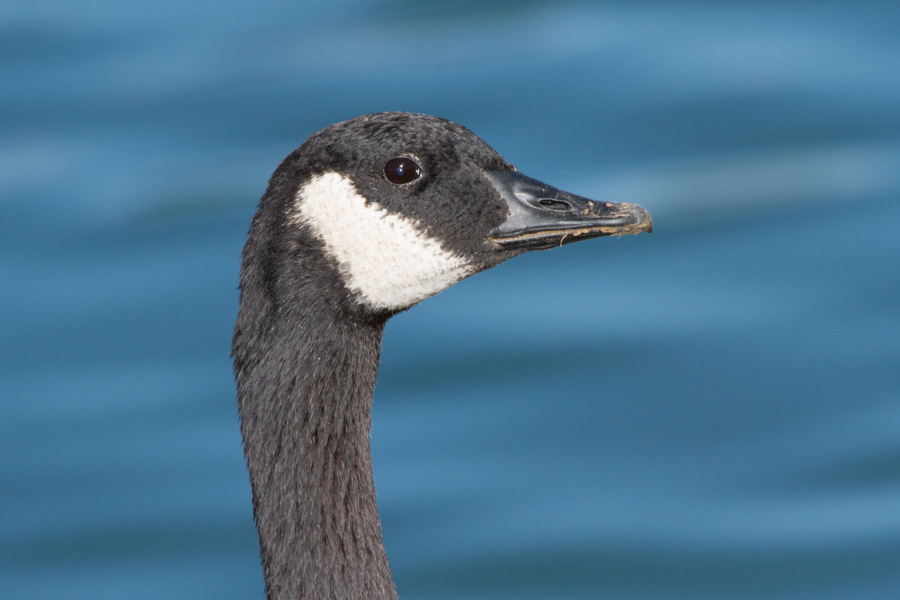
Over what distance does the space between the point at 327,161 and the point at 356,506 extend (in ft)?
4.06

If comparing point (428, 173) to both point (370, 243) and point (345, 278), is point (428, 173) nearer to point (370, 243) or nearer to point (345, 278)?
point (370, 243)

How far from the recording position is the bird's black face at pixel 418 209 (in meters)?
4.44

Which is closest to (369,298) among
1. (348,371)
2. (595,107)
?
(348,371)

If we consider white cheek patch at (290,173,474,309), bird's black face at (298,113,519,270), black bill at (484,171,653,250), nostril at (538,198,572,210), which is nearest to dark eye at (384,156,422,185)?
bird's black face at (298,113,519,270)

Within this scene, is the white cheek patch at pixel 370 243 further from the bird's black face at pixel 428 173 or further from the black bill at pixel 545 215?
the black bill at pixel 545 215

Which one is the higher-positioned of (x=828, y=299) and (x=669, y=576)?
(x=828, y=299)

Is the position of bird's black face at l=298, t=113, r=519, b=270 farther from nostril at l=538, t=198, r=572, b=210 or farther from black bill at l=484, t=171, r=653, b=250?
nostril at l=538, t=198, r=572, b=210

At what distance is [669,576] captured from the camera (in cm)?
668

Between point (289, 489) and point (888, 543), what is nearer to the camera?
point (289, 489)

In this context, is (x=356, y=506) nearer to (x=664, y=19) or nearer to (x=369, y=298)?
(x=369, y=298)

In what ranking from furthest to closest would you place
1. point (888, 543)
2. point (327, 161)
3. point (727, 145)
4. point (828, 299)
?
point (727, 145) → point (828, 299) → point (888, 543) → point (327, 161)

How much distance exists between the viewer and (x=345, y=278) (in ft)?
14.6

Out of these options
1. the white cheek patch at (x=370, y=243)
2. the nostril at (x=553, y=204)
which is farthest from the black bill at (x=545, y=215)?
the white cheek patch at (x=370, y=243)

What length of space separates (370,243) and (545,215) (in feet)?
2.08
